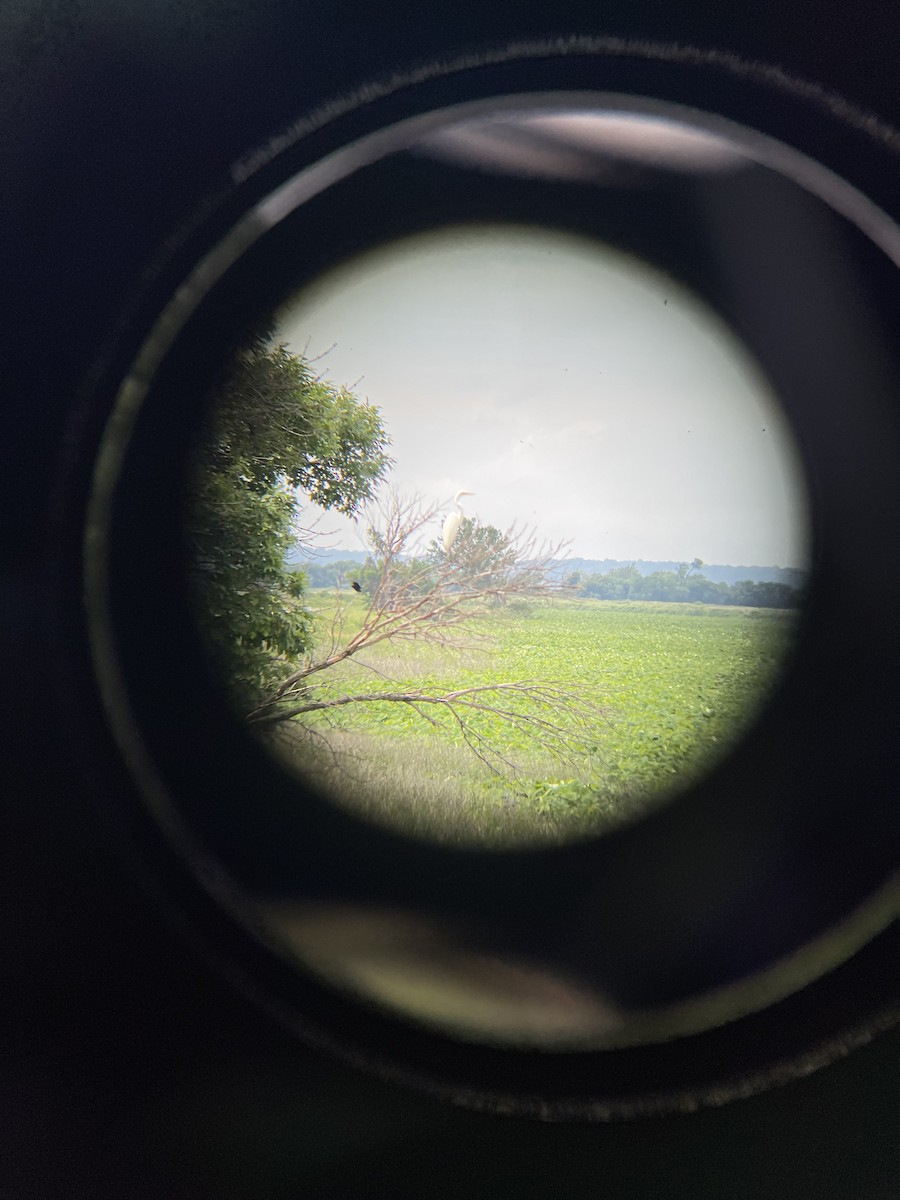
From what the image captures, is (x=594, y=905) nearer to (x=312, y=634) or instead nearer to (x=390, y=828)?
(x=390, y=828)

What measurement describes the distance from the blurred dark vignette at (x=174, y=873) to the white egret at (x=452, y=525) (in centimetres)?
33

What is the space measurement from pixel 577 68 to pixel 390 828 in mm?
444

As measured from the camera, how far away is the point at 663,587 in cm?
73

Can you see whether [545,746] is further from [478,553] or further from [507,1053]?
[507,1053]

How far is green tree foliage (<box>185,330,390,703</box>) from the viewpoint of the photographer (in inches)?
21.8

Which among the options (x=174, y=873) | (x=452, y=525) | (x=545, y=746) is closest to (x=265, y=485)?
(x=452, y=525)

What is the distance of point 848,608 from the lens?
0.44 meters

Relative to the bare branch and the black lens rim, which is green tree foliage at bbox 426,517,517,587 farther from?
the black lens rim

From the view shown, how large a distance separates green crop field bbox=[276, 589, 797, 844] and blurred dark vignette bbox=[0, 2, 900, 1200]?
161 millimetres

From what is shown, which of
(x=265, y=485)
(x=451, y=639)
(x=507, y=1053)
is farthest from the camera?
(x=451, y=639)

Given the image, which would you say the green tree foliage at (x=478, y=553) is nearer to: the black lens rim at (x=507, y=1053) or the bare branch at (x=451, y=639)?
the bare branch at (x=451, y=639)

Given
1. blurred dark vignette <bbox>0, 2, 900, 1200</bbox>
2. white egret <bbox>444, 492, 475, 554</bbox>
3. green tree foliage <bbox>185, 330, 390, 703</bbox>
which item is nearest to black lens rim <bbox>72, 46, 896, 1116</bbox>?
blurred dark vignette <bbox>0, 2, 900, 1200</bbox>

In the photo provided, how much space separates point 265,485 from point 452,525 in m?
0.17

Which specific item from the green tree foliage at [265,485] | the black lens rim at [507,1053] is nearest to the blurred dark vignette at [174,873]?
the black lens rim at [507,1053]
